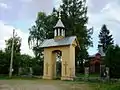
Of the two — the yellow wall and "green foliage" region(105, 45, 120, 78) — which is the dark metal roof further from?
"green foliage" region(105, 45, 120, 78)

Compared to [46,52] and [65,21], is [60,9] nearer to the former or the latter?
[65,21]

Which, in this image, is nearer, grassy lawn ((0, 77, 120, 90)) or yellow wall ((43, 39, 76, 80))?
grassy lawn ((0, 77, 120, 90))

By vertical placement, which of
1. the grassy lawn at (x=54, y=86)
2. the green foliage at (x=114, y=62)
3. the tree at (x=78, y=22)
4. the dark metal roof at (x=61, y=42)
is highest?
the tree at (x=78, y=22)

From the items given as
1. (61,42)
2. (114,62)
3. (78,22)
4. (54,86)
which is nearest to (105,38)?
(78,22)

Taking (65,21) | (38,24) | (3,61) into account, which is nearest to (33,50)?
(38,24)

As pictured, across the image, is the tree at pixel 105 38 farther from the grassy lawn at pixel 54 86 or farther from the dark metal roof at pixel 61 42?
the grassy lawn at pixel 54 86

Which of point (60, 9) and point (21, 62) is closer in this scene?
point (21, 62)

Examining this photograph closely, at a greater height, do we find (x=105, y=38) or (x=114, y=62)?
A: (x=105, y=38)

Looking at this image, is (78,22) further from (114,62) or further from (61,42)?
(114,62)

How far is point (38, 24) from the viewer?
60406 mm

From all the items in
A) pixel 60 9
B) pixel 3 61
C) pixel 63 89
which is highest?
pixel 60 9

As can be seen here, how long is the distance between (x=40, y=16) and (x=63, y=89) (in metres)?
42.1

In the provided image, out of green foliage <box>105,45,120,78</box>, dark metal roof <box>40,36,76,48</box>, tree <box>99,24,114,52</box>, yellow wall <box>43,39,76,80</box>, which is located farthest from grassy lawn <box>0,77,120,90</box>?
tree <box>99,24,114,52</box>

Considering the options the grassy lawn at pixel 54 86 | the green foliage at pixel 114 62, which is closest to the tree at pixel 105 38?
the green foliage at pixel 114 62
